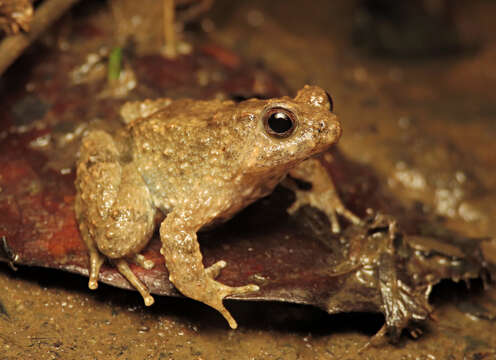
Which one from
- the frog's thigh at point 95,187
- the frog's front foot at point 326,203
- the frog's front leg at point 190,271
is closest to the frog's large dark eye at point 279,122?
the frog's front leg at point 190,271

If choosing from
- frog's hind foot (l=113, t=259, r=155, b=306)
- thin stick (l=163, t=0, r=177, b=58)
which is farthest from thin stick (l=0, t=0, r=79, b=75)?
frog's hind foot (l=113, t=259, r=155, b=306)

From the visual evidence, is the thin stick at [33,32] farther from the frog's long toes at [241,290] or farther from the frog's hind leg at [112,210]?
the frog's long toes at [241,290]

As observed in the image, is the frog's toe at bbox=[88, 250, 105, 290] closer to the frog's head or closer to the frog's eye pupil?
the frog's head

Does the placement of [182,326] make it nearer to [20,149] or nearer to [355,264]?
[355,264]

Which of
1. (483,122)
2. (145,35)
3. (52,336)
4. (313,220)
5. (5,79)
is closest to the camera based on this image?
(52,336)

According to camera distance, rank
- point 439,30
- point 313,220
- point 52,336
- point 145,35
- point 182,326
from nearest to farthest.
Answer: point 52,336
point 182,326
point 313,220
point 145,35
point 439,30

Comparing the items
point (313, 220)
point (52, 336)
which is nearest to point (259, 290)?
point (313, 220)

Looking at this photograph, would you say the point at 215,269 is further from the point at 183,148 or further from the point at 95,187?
the point at 95,187
